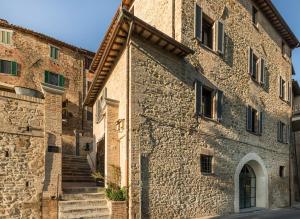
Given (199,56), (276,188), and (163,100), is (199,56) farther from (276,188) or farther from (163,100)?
(276,188)

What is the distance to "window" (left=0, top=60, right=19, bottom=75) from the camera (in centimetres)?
1908

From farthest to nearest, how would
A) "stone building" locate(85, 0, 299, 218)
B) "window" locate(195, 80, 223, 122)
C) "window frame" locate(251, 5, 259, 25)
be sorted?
"window frame" locate(251, 5, 259, 25) → "window" locate(195, 80, 223, 122) → "stone building" locate(85, 0, 299, 218)

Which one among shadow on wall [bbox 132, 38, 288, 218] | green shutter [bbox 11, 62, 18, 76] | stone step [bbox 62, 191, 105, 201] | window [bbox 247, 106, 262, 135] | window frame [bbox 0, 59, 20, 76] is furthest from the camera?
green shutter [bbox 11, 62, 18, 76]

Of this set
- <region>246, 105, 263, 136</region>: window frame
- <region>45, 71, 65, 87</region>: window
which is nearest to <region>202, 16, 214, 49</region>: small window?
<region>246, 105, 263, 136</region>: window frame

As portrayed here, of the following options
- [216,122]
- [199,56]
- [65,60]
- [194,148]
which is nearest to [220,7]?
[199,56]

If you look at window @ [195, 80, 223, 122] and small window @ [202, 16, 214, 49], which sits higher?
small window @ [202, 16, 214, 49]

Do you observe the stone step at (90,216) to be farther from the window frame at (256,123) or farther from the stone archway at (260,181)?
the window frame at (256,123)

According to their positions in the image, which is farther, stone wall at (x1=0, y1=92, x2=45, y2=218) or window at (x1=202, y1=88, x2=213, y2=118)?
window at (x1=202, y1=88, x2=213, y2=118)

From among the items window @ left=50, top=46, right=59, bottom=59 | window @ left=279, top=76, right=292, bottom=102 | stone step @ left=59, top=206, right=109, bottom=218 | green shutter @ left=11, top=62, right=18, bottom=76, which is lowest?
stone step @ left=59, top=206, right=109, bottom=218

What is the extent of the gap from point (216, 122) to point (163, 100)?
3.22 m

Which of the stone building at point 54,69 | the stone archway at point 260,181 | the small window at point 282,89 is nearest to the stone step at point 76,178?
the stone building at point 54,69

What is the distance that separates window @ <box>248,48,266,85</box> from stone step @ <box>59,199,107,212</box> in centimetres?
1064

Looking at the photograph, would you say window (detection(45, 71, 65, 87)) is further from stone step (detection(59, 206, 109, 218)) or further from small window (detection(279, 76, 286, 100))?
small window (detection(279, 76, 286, 100))

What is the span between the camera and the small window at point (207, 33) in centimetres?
1259
